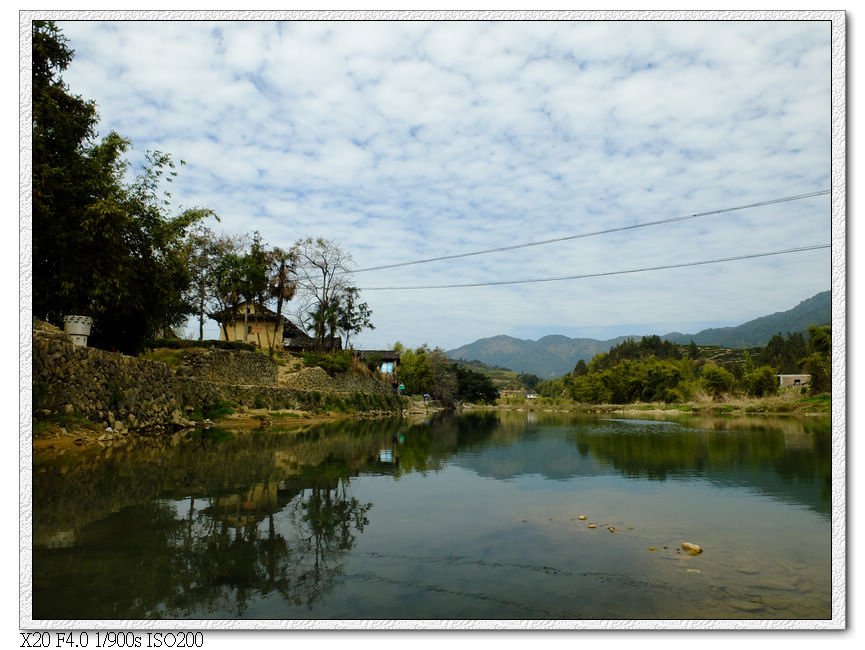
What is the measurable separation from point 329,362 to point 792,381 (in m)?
35.2

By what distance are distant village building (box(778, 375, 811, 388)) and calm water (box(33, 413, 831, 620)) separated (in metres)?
28.5

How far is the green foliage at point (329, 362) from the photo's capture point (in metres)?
35.3

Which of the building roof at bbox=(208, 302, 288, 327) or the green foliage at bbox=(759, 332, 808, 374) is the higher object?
the building roof at bbox=(208, 302, 288, 327)

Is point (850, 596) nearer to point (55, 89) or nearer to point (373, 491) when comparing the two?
point (373, 491)

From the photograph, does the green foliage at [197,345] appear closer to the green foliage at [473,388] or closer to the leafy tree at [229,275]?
the leafy tree at [229,275]

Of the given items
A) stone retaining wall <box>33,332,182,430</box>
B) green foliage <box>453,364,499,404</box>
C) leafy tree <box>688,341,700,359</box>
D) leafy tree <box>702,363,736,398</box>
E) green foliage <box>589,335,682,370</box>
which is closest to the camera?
stone retaining wall <box>33,332,182,430</box>

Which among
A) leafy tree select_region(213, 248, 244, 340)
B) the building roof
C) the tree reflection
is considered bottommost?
the tree reflection

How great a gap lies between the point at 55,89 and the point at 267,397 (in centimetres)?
1593

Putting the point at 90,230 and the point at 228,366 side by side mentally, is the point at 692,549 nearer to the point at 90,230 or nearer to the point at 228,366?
the point at 90,230

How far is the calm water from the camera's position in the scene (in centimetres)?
384

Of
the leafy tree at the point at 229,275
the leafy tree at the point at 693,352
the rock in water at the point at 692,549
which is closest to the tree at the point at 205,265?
the leafy tree at the point at 229,275

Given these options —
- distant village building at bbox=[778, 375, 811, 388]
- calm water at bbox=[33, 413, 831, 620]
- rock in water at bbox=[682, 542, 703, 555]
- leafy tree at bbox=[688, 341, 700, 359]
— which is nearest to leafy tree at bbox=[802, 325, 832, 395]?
calm water at bbox=[33, 413, 831, 620]

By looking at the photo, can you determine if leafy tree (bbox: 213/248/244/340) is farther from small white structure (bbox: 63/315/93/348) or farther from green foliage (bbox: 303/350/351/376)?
small white structure (bbox: 63/315/93/348)

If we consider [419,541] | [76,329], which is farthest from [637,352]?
[419,541]
